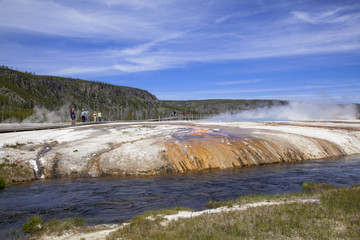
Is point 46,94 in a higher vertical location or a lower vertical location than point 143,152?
higher

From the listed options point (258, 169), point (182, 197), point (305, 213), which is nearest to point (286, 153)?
point (258, 169)

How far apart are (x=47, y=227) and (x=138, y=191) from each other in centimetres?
512

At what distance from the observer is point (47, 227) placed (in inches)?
345

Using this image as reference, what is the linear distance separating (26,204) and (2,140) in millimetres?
11539

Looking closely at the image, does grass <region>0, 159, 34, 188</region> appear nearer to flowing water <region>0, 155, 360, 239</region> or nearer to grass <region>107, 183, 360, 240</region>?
flowing water <region>0, 155, 360, 239</region>

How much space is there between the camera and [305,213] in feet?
27.3

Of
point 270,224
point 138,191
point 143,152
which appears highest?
point 143,152

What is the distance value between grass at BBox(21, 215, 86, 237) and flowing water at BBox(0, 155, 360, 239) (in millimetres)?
346

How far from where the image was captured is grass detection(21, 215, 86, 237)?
28.0 feet

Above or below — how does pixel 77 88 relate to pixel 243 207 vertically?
above

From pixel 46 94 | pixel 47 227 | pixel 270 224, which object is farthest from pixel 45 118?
pixel 270 224

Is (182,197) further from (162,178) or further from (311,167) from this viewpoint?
(311,167)

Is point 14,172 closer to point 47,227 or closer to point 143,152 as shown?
point 143,152

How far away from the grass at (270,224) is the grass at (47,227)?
1890 millimetres
